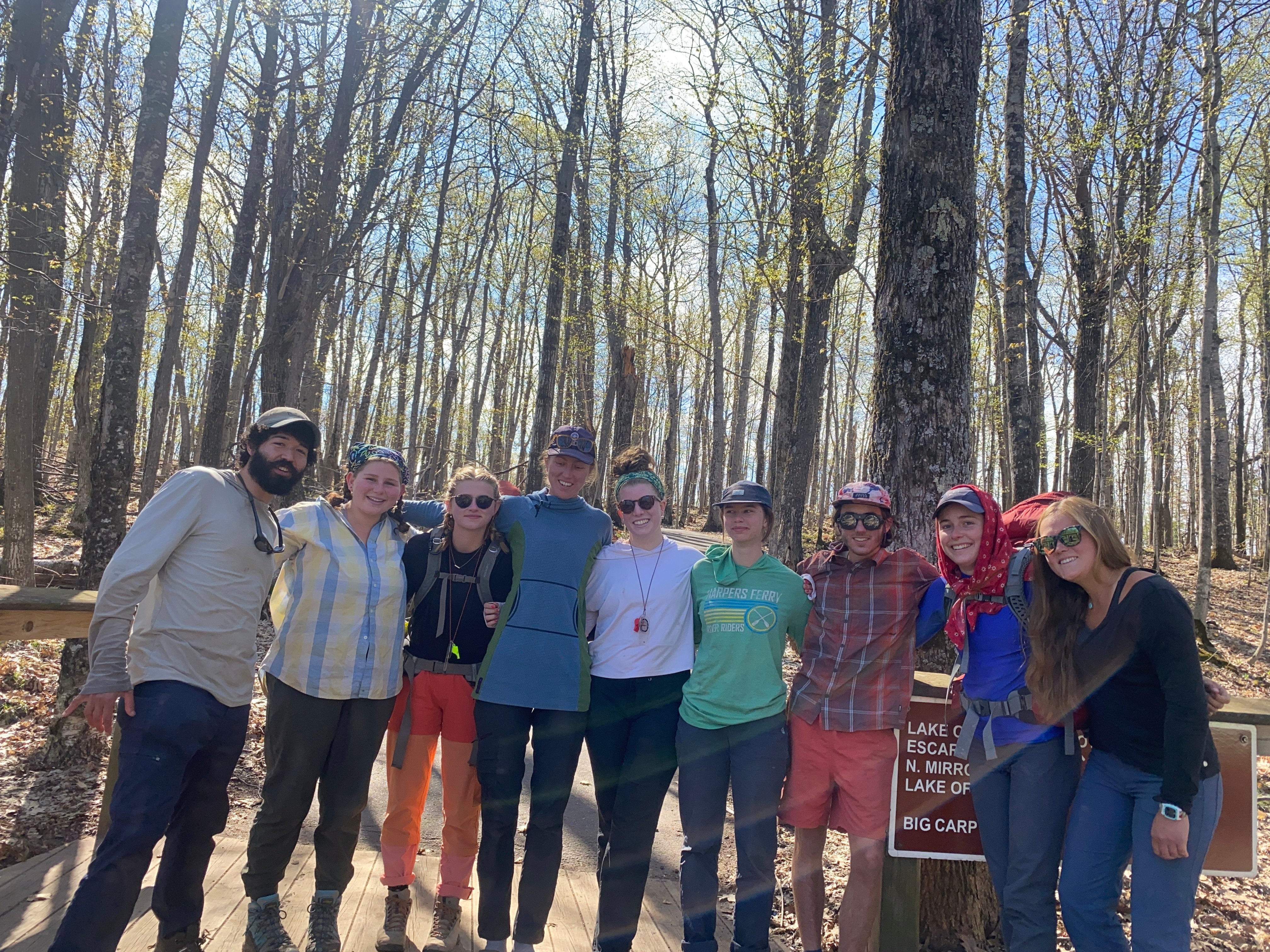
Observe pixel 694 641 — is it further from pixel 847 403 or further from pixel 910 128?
pixel 847 403

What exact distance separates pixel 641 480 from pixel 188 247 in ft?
40.2

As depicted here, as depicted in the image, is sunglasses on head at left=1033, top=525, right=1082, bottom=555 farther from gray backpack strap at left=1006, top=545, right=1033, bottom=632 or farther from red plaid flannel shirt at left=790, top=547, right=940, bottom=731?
red plaid flannel shirt at left=790, top=547, right=940, bottom=731

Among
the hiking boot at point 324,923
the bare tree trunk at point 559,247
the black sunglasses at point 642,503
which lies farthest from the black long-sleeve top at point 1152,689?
the bare tree trunk at point 559,247

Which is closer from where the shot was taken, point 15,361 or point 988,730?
point 988,730

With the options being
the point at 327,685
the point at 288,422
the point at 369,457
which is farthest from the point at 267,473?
the point at 327,685

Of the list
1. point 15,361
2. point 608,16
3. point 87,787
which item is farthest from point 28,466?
point 608,16

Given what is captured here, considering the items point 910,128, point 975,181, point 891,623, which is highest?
point 910,128

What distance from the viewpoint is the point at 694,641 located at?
3279mm

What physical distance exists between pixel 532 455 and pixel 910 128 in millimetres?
8403

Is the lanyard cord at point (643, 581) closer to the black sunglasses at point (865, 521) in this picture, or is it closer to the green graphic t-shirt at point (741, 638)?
the green graphic t-shirt at point (741, 638)

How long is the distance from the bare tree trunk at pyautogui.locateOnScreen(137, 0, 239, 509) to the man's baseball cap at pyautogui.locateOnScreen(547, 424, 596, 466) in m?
9.18

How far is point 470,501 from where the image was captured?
331 centimetres

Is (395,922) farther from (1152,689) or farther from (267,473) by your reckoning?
(1152,689)

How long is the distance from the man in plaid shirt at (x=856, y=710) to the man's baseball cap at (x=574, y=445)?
1157 mm
